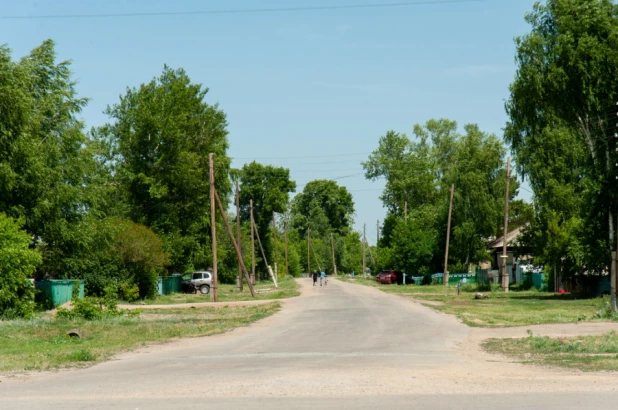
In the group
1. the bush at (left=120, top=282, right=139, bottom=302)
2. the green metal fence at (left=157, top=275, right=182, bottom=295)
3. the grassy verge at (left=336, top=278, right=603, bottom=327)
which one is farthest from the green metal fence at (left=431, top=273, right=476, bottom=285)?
the bush at (left=120, top=282, right=139, bottom=302)

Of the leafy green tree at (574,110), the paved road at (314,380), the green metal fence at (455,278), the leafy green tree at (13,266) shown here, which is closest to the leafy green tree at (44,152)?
the leafy green tree at (13,266)

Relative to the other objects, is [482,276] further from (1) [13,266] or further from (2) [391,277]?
(1) [13,266]

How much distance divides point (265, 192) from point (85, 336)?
80.9 meters

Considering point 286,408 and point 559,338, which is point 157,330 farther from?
point 286,408

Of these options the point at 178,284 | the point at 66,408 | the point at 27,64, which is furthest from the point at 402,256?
the point at 66,408

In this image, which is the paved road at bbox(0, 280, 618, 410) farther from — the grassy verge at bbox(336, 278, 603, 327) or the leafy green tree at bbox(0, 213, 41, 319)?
the leafy green tree at bbox(0, 213, 41, 319)

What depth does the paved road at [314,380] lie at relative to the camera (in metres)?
10.8

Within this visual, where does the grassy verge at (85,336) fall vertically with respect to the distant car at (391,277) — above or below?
below

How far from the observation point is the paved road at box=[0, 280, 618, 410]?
425 inches

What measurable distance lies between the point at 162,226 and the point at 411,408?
2026 inches

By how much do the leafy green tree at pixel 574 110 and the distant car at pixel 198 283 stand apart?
25.3m

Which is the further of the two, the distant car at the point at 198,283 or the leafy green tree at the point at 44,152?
the distant car at the point at 198,283

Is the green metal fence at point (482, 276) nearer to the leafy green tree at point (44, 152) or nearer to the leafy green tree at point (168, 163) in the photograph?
the leafy green tree at point (168, 163)

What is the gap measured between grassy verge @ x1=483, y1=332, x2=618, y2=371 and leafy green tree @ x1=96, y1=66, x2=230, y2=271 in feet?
135
